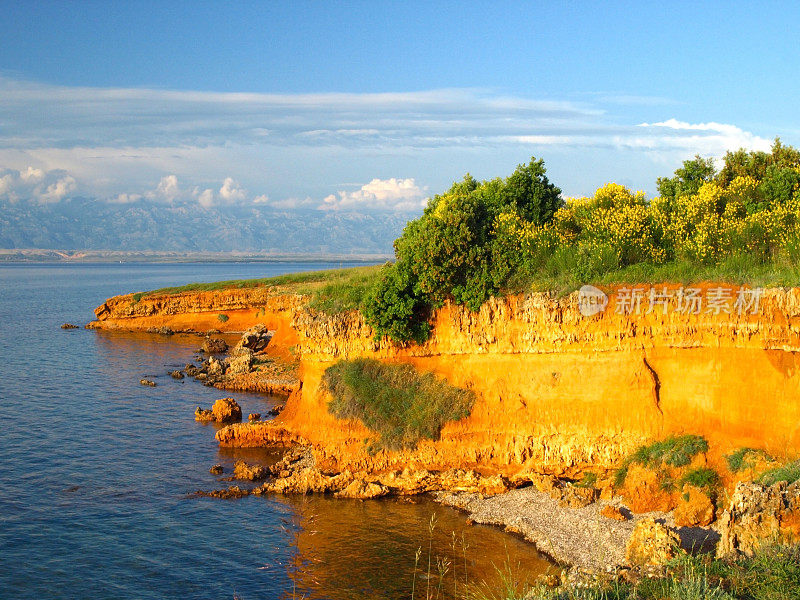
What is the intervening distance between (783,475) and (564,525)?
5.96 metres

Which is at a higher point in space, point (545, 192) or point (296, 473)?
point (545, 192)

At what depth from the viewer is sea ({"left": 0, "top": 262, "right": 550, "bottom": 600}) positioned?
687 inches

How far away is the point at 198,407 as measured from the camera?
34.9m

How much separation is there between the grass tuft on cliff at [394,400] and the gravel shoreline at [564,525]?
2.81 meters

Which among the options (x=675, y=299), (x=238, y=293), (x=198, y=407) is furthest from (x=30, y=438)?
A: (x=238, y=293)

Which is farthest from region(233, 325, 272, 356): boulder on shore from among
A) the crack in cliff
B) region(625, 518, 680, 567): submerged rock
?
region(625, 518, 680, 567): submerged rock

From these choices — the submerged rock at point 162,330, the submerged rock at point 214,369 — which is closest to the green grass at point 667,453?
the submerged rock at point 214,369

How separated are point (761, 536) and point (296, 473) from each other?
49.3 ft

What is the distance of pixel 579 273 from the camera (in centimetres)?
2420

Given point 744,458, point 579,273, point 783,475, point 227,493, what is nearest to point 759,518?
point 783,475

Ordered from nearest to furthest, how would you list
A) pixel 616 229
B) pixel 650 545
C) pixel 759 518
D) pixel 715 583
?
1. pixel 715 583
2. pixel 759 518
3. pixel 650 545
4. pixel 616 229

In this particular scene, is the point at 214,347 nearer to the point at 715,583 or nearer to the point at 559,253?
the point at 559,253

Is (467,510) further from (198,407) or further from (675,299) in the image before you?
(198,407)

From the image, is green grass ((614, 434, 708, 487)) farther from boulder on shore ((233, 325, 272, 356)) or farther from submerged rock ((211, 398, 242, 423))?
boulder on shore ((233, 325, 272, 356))
